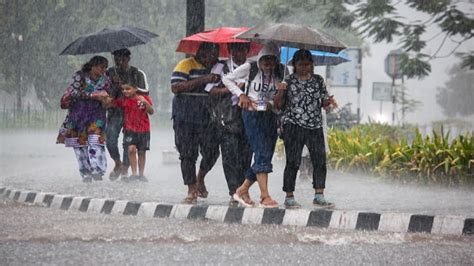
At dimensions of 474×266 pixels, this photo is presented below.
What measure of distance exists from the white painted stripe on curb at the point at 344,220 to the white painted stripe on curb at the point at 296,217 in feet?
0.78

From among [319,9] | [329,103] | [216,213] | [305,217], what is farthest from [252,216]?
[319,9]

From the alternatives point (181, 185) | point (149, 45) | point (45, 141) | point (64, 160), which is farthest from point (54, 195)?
A: point (149, 45)

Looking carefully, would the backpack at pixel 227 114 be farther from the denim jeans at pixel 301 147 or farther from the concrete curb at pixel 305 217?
the concrete curb at pixel 305 217

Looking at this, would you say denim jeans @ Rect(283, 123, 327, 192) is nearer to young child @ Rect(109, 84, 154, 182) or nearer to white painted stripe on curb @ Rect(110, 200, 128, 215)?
white painted stripe on curb @ Rect(110, 200, 128, 215)

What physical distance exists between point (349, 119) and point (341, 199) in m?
24.3

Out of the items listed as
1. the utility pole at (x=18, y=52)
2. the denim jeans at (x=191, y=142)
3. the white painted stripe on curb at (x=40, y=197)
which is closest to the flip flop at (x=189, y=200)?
the denim jeans at (x=191, y=142)

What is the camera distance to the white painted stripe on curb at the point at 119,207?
408 inches

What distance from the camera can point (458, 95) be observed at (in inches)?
3932

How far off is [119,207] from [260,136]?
68.7 inches

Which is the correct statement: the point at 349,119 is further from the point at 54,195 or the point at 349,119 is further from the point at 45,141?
the point at 54,195

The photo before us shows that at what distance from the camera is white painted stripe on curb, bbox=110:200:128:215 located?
34.0 ft

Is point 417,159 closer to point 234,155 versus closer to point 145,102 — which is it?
point 145,102

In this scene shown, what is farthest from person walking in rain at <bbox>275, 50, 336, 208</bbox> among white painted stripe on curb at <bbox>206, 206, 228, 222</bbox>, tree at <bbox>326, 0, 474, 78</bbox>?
tree at <bbox>326, 0, 474, 78</bbox>

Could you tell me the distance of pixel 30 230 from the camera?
8.80m
